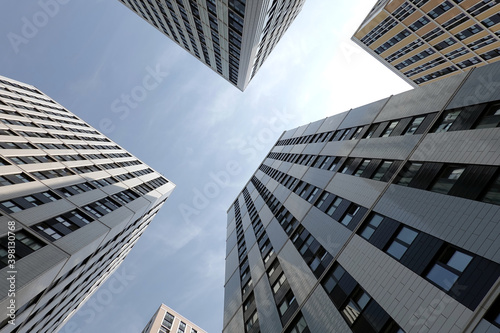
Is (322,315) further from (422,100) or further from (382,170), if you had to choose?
(422,100)

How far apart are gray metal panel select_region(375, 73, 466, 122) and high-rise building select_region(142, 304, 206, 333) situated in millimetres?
59226

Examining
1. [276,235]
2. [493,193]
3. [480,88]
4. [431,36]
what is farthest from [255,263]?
[431,36]

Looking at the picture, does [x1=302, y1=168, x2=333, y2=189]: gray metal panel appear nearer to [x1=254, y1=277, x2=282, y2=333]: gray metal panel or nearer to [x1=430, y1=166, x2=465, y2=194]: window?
[x1=254, y1=277, x2=282, y2=333]: gray metal panel

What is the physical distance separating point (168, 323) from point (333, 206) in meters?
56.5

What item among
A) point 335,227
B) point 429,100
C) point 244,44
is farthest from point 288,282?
point 244,44

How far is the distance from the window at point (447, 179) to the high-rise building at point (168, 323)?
2351 inches

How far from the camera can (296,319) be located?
55.1ft

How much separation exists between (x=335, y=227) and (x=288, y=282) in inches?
222

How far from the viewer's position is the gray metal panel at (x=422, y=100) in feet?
52.6

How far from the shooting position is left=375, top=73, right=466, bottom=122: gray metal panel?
1603cm

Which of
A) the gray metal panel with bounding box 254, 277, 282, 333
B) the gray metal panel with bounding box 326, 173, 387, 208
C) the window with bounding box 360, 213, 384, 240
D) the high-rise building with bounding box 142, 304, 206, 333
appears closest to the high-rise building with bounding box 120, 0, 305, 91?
the gray metal panel with bounding box 326, 173, 387, 208

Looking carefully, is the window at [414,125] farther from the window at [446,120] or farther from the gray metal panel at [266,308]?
the gray metal panel at [266,308]

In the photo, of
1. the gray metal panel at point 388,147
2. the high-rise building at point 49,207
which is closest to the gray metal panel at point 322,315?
the gray metal panel at point 388,147

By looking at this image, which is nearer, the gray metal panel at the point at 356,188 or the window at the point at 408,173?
the window at the point at 408,173
